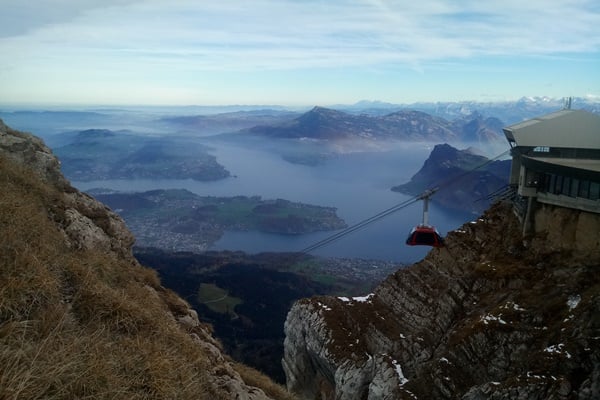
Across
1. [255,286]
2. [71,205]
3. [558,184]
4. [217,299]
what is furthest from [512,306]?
[255,286]

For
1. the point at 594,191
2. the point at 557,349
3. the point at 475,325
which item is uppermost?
the point at 594,191

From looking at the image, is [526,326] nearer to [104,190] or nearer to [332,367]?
[332,367]

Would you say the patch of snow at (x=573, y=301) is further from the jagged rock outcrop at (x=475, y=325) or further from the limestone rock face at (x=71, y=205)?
the limestone rock face at (x=71, y=205)

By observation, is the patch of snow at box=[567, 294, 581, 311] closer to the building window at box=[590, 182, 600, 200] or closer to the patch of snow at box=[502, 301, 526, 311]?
the patch of snow at box=[502, 301, 526, 311]

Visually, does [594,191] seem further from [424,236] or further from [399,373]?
[399,373]

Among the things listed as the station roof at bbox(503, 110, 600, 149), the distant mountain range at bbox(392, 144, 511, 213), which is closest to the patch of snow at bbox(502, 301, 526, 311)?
the station roof at bbox(503, 110, 600, 149)

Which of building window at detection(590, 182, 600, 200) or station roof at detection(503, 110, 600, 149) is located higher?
station roof at detection(503, 110, 600, 149)
